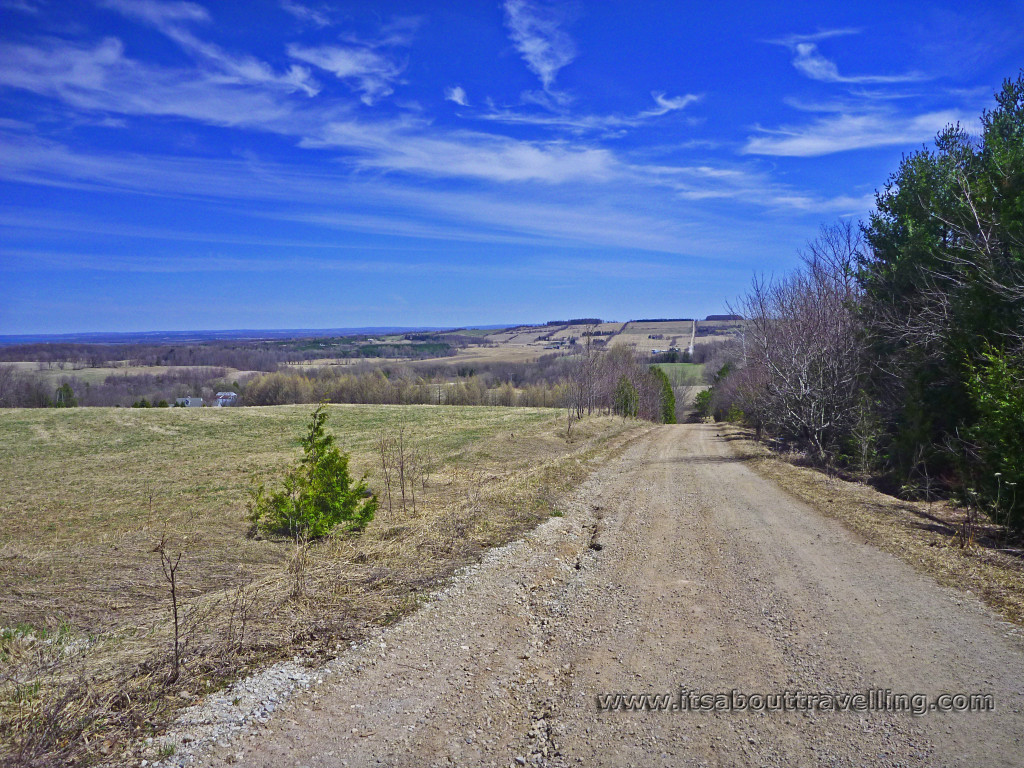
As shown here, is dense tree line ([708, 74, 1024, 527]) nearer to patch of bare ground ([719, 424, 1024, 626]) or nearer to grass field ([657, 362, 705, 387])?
patch of bare ground ([719, 424, 1024, 626])

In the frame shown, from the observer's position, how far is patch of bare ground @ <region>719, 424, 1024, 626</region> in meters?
6.31

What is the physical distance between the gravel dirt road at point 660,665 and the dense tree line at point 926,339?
3.65 meters

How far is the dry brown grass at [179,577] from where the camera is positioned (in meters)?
4.18

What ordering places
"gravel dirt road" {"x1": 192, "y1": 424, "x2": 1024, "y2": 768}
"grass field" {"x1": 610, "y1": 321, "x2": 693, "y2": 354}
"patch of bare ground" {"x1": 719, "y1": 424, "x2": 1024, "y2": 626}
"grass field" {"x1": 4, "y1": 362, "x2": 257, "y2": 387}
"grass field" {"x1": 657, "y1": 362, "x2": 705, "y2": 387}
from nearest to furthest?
"gravel dirt road" {"x1": 192, "y1": 424, "x2": 1024, "y2": 768} → "patch of bare ground" {"x1": 719, "y1": 424, "x2": 1024, "y2": 626} → "grass field" {"x1": 657, "y1": 362, "x2": 705, "y2": 387} → "grass field" {"x1": 4, "y1": 362, "x2": 257, "y2": 387} → "grass field" {"x1": 610, "y1": 321, "x2": 693, "y2": 354}

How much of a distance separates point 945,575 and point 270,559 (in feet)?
32.7

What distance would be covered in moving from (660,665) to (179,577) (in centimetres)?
733

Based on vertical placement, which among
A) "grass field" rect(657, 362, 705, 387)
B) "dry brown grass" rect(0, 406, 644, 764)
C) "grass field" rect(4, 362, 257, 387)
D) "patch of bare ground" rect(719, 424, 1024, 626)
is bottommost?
"dry brown grass" rect(0, 406, 644, 764)

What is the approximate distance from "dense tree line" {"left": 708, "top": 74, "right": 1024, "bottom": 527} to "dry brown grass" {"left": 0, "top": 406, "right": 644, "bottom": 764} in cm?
682

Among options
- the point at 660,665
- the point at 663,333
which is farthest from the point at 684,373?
the point at 660,665

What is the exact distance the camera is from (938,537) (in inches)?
329

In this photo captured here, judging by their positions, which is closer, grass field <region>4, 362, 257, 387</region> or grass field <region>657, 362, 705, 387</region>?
grass field <region>657, 362, 705, 387</region>

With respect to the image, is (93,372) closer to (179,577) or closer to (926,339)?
(179,577)

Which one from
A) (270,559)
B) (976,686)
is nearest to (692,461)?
(270,559)

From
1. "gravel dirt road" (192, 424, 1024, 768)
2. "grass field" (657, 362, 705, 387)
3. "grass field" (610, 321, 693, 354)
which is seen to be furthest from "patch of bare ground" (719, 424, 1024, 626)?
"grass field" (610, 321, 693, 354)
